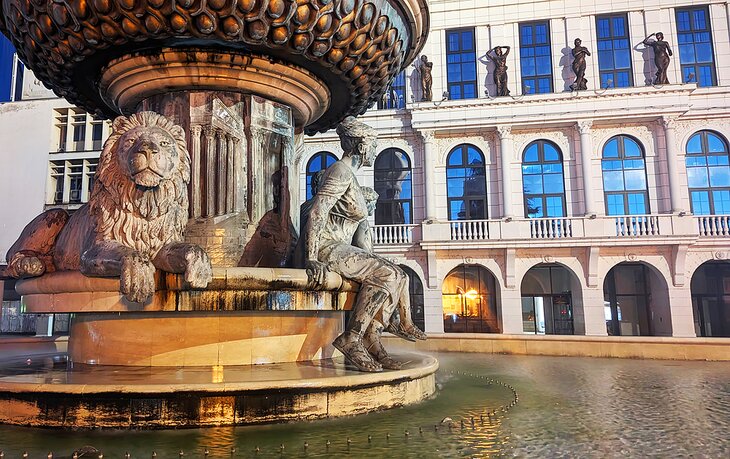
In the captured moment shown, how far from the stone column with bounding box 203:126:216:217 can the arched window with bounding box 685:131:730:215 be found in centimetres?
2368

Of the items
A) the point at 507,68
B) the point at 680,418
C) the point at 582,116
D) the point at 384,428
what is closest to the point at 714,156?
the point at 582,116

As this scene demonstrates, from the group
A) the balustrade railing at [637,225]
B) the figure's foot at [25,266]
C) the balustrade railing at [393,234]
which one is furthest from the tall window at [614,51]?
the figure's foot at [25,266]

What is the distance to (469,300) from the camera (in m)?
25.6

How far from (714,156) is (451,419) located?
2474 centimetres

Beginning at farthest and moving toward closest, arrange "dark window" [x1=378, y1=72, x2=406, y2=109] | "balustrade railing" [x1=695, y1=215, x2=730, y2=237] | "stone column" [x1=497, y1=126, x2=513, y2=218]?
"dark window" [x1=378, y1=72, x2=406, y2=109] < "stone column" [x1=497, y1=126, x2=513, y2=218] < "balustrade railing" [x1=695, y1=215, x2=730, y2=237]

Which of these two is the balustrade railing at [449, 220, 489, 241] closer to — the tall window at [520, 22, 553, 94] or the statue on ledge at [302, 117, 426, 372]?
the tall window at [520, 22, 553, 94]

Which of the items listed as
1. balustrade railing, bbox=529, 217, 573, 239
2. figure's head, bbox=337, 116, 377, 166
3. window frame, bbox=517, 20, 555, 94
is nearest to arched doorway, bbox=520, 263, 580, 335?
balustrade railing, bbox=529, 217, 573, 239

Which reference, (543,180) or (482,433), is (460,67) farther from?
(482,433)

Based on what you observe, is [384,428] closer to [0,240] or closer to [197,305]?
[197,305]

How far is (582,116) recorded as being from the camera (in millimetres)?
23219

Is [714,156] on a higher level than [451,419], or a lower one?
higher

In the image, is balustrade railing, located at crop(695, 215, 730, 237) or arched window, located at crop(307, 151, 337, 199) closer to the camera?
balustrade railing, located at crop(695, 215, 730, 237)

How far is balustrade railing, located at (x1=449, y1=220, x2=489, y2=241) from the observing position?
925 inches

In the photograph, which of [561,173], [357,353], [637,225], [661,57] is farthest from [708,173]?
[357,353]
